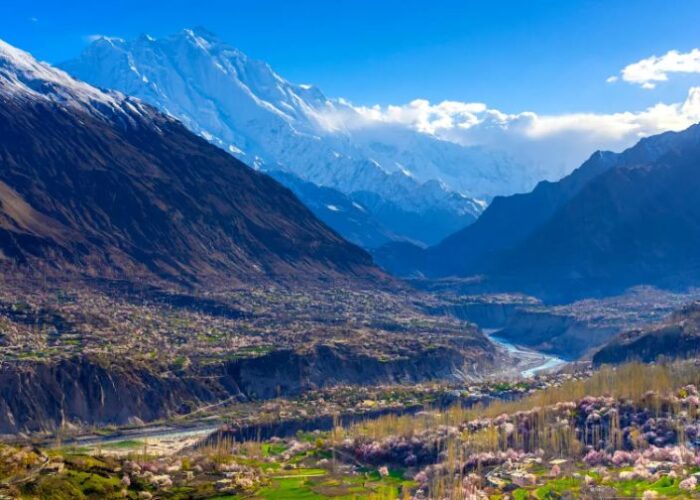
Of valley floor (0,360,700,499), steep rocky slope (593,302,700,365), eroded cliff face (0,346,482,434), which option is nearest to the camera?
valley floor (0,360,700,499)

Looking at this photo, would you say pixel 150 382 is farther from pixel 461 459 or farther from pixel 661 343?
pixel 661 343

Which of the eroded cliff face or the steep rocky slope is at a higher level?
the steep rocky slope

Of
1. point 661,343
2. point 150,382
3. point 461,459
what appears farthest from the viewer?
point 661,343

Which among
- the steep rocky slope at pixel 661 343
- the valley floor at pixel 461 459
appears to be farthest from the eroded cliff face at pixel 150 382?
the steep rocky slope at pixel 661 343

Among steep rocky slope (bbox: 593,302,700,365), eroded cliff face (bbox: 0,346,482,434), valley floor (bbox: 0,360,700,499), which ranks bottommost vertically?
valley floor (bbox: 0,360,700,499)

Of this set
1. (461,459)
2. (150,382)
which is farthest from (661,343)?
(461,459)

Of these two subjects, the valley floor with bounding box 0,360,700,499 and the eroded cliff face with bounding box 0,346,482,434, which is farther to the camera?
the eroded cliff face with bounding box 0,346,482,434

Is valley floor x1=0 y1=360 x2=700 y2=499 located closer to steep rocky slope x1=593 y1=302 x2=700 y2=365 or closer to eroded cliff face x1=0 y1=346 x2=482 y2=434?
eroded cliff face x1=0 y1=346 x2=482 y2=434

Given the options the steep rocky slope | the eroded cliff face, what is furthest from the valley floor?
the steep rocky slope
